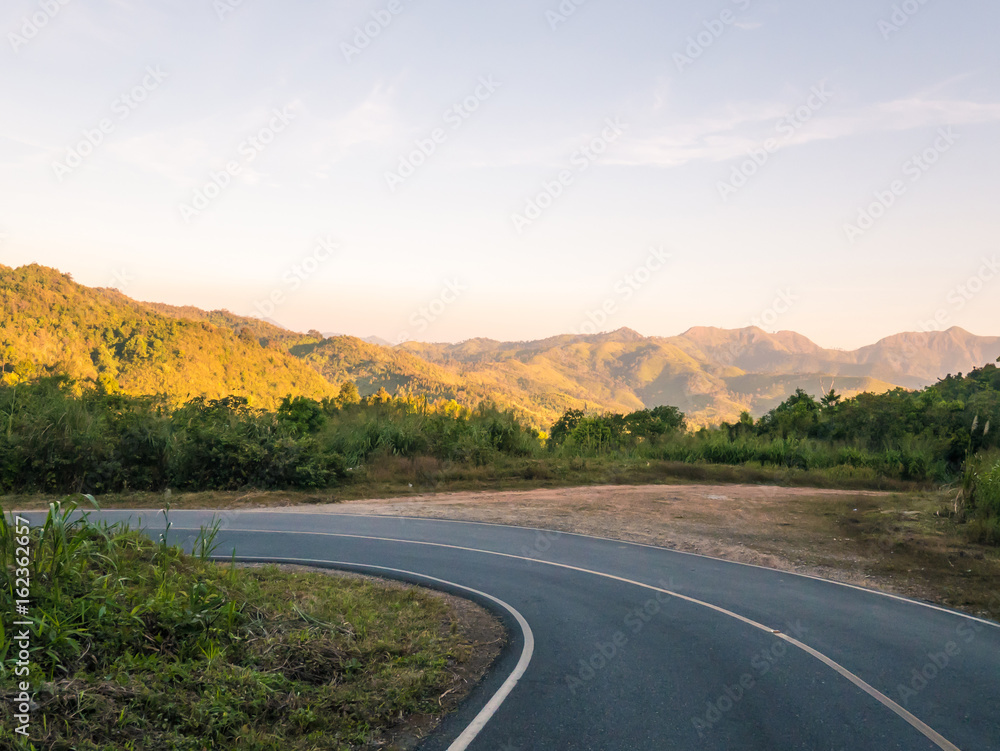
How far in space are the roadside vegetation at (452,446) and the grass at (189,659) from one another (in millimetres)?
15480

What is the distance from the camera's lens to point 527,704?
19.5 ft

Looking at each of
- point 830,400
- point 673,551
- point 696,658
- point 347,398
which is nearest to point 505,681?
point 696,658

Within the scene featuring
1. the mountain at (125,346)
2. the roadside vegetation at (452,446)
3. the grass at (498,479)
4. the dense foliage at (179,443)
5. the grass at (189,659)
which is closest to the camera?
the grass at (189,659)

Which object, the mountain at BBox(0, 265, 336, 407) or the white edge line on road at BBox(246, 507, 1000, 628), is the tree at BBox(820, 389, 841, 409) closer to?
the white edge line on road at BBox(246, 507, 1000, 628)

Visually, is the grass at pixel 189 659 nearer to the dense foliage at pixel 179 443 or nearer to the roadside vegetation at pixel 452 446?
the dense foliage at pixel 179 443

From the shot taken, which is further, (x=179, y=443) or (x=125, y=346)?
(x=125, y=346)

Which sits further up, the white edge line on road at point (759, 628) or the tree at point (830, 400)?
the tree at point (830, 400)

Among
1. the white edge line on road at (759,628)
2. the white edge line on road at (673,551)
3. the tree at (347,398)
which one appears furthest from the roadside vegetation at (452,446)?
the white edge line on road at (759,628)

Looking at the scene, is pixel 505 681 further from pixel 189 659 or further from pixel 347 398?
pixel 347 398

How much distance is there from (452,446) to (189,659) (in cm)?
2164

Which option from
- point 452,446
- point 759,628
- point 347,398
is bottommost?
point 759,628

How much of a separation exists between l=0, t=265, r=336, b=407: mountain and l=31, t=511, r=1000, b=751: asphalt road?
58380 millimetres

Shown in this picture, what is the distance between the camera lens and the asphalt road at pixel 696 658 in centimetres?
545

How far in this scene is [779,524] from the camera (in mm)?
18000
